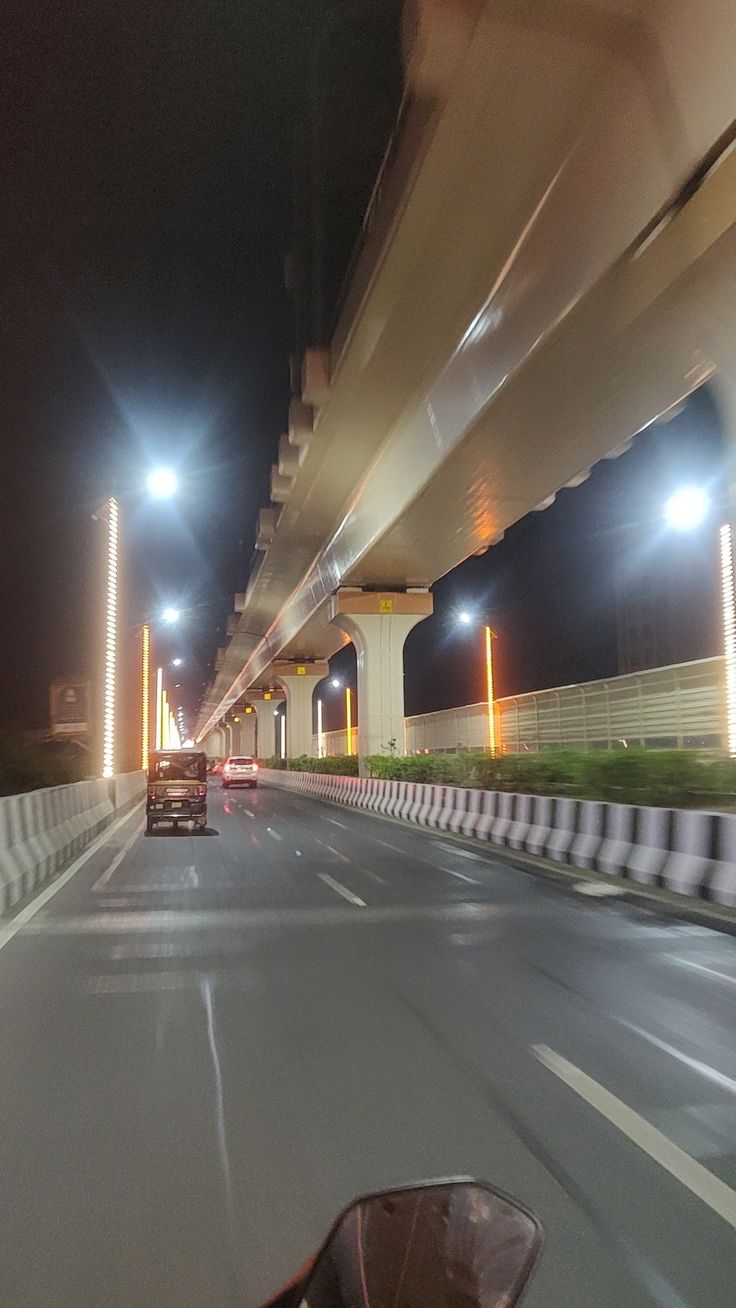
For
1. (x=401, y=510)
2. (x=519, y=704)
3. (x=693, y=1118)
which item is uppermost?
(x=401, y=510)

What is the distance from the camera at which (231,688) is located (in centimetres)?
8350

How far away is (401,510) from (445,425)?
5700mm

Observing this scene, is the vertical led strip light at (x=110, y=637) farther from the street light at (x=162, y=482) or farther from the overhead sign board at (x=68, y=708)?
the overhead sign board at (x=68, y=708)

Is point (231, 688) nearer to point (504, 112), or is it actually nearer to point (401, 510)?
point (401, 510)

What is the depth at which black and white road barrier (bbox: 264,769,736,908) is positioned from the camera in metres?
11.8

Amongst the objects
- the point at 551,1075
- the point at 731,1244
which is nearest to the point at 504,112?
the point at 551,1075

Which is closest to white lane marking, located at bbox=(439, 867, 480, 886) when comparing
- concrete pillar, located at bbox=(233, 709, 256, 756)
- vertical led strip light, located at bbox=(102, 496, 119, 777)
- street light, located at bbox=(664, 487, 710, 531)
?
street light, located at bbox=(664, 487, 710, 531)

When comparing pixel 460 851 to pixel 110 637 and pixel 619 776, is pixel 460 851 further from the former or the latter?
pixel 110 637

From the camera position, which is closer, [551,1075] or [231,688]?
[551,1075]

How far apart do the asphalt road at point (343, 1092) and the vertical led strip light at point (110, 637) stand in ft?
69.9

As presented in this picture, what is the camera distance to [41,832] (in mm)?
16078

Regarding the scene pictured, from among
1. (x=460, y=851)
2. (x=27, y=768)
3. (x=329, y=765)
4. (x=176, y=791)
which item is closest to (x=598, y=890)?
(x=460, y=851)

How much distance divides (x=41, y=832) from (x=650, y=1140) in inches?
508

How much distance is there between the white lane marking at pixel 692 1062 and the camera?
5.62 meters
